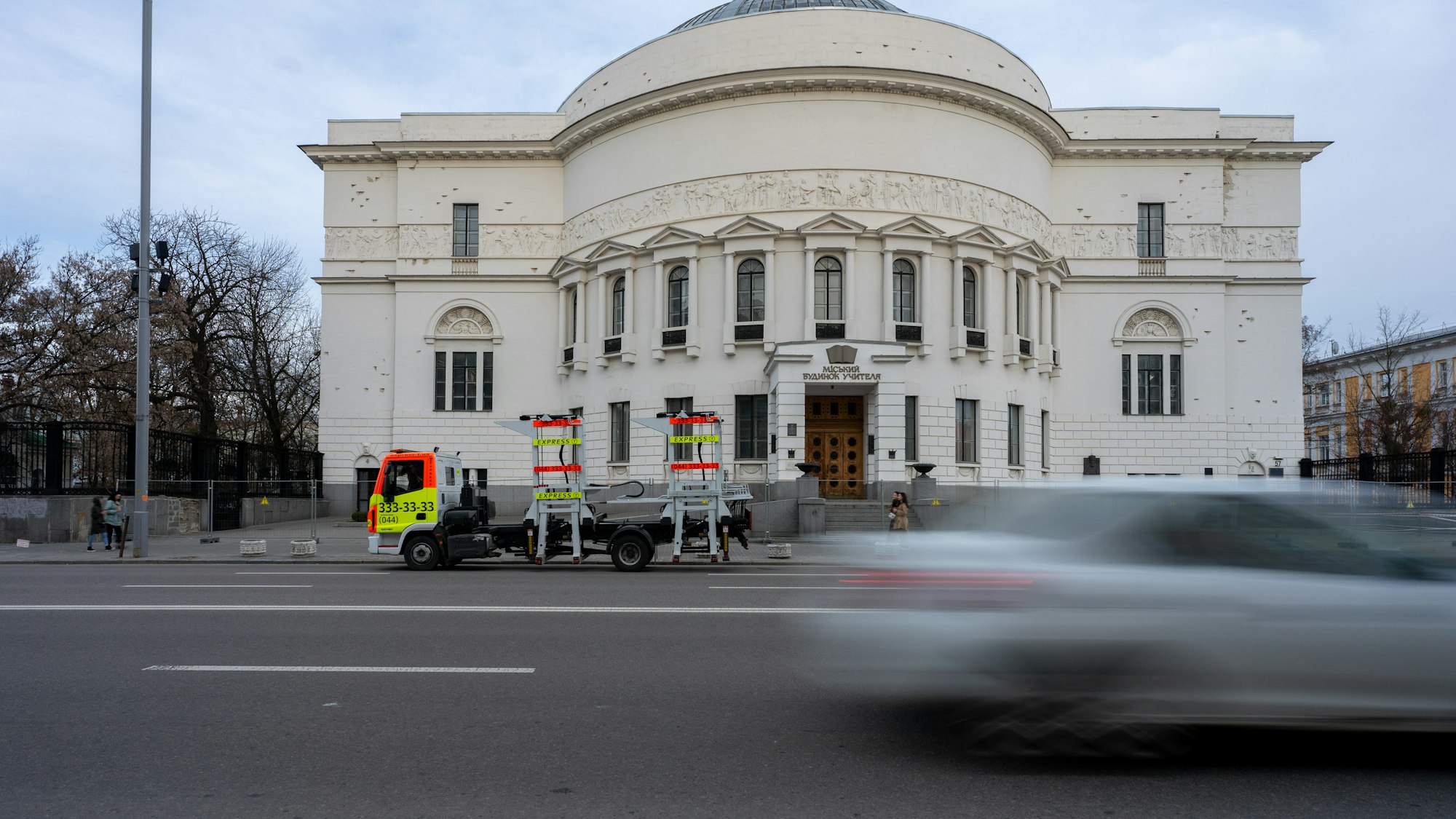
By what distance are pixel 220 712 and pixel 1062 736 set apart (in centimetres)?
537

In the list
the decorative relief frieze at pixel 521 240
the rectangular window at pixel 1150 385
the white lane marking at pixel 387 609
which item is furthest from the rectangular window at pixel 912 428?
the white lane marking at pixel 387 609

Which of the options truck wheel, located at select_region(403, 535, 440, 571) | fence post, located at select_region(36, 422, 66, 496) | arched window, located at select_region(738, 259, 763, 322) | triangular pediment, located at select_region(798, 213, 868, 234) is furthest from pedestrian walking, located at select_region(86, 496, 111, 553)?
triangular pediment, located at select_region(798, 213, 868, 234)

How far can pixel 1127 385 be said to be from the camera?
3903cm

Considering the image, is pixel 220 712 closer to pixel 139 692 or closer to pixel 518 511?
pixel 139 692

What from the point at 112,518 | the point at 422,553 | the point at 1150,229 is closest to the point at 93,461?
the point at 112,518

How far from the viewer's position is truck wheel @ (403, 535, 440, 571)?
60.0 feet

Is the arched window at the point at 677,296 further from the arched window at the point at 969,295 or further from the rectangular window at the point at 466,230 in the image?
the rectangular window at the point at 466,230

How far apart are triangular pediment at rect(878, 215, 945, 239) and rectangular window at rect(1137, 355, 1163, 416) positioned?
11758mm

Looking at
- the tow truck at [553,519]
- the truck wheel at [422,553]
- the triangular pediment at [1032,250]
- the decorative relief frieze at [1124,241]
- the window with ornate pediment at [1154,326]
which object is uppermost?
the decorative relief frieze at [1124,241]

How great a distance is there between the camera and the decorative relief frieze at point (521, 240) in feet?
133

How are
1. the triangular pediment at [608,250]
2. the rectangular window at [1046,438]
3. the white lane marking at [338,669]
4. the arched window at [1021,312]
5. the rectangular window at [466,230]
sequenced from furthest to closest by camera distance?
the rectangular window at [466,230]
the rectangular window at [1046,438]
the arched window at [1021,312]
the triangular pediment at [608,250]
the white lane marking at [338,669]

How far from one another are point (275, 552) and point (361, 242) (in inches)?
827

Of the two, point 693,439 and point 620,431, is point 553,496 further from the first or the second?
point 620,431

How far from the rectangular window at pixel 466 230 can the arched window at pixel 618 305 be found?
7286 mm
